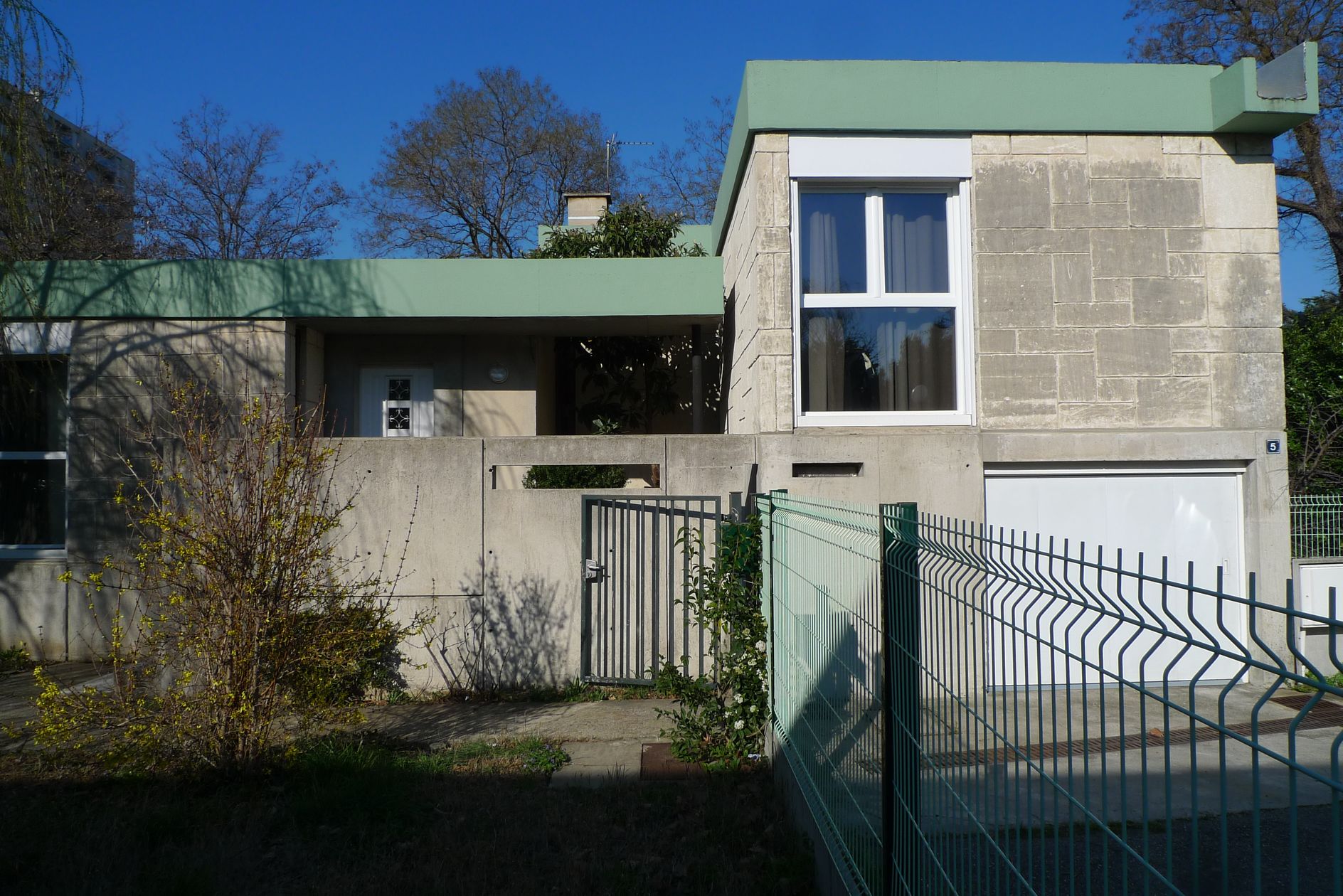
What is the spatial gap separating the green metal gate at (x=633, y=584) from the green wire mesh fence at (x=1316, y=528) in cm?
540

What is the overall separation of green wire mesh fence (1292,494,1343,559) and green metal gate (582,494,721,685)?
17.7 feet

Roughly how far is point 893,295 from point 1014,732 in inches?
260

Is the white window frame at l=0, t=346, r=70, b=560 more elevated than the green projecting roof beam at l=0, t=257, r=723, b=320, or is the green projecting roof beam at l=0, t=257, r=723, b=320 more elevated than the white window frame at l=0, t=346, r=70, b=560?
the green projecting roof beam at l=0, t=257, r=723, b=320

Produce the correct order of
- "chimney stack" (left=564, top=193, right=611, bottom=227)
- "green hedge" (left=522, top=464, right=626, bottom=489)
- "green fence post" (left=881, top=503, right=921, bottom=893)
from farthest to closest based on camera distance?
1. "chimney stack" (left=564, top=193, right=611, bottom=227)
2. "green hedge" (left=522, top=464, right=626, bottom=489)
3. "green fence post" (left=881, top=503, right=921, bottom=893)

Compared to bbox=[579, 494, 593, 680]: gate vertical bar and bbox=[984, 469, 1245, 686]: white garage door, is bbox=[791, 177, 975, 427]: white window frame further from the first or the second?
bbox=[579, 494, 593, 680]: gate vertical bar

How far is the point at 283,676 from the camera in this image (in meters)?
5.82

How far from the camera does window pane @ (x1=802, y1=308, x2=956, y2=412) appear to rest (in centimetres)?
835

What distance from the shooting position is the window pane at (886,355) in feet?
27.4

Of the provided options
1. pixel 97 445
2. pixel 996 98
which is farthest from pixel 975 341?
pixel 97 445

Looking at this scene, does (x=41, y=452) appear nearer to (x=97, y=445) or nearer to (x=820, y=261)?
(x=97, y=445)

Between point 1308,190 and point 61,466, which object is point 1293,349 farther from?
point 61,466

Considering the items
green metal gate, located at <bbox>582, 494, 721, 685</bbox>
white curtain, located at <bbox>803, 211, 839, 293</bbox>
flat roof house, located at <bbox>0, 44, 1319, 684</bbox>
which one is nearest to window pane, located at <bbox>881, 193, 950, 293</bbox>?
flat roof house, located at <bbox>0, 44, 1319, 684</bbox>

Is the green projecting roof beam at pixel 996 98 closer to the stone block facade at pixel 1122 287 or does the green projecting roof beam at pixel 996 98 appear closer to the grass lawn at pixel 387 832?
the stone block facade at pixel 1122 287

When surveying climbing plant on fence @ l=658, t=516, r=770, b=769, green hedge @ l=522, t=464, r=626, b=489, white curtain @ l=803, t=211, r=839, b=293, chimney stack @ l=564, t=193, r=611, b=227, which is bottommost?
climbing plant on fence @ l=658, t=516, r=770, b=769
